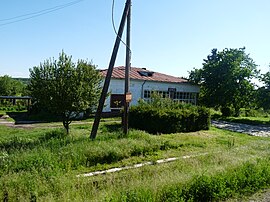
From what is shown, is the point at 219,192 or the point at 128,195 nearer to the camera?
the point at 128,195

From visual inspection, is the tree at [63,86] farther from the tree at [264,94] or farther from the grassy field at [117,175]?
the tree at [264,94]

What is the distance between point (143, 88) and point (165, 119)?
38.5 ft

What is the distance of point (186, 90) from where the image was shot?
31.4 m

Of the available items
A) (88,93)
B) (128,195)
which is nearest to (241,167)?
(128,195)

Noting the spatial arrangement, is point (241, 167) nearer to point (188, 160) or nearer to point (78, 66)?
point (188, 160)

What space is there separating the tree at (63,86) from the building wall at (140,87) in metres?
10.4

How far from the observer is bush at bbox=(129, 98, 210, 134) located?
1527 cm

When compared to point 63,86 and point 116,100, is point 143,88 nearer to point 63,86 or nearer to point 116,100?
point 116,100

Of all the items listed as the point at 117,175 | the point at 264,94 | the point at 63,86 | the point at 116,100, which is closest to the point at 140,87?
the point at 116,100

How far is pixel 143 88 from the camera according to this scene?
26844 mm

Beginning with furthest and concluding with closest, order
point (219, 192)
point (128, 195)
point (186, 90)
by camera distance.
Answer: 1. point (186, 90)
2. point (219, 192)
3. point (128, 195)

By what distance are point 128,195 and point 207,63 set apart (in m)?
29.8

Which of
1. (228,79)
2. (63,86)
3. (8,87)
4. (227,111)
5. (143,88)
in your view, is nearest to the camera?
(63,86)

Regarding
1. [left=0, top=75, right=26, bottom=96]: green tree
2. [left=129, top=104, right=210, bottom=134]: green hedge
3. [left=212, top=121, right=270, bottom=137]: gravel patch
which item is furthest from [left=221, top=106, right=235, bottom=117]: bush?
[left=0, top=75, right=26, bottom=96]: green tree
